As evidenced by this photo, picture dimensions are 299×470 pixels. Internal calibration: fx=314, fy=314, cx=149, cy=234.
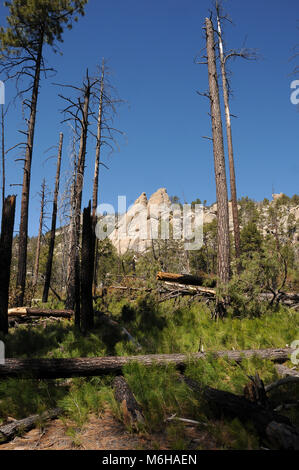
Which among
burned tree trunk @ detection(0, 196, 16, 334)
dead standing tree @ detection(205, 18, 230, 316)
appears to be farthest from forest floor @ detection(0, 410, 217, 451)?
dead standing tree @ detection(205, 18, 230, 316)

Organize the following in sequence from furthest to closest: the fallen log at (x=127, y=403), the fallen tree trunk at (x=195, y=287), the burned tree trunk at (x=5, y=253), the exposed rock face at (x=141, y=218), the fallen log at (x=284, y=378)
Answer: the exposed rock face at (x=141, y=218)
the fallen tree trunk at (x=195, y=287)
the burned tree trunk at (x=5, y=253)
the fallen log at (x=284, y=378)
the fallen log at (x=127, y=403)

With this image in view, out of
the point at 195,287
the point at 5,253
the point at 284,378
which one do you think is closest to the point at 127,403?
the point at 284,378

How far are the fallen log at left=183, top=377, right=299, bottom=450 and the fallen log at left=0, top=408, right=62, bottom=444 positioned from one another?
1832 mm

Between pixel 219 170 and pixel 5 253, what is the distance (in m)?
6.68

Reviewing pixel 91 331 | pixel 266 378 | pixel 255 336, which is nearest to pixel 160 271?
pixel 91 331

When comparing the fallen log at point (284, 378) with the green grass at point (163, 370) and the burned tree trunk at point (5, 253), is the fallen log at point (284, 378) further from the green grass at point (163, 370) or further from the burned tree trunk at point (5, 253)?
the burned tree trunk at point (5, 253)

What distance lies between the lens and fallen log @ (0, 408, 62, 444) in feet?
11.7

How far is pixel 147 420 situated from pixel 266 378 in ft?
6.70

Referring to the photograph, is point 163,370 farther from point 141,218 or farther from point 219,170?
point 141,218

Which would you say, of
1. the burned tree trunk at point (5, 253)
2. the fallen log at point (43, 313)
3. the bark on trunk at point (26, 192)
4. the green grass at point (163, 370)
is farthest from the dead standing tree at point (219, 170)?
the bark on trunk at point (26, 192)

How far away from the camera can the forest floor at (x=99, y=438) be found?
3090 millimetres

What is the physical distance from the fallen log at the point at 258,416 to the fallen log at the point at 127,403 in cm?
74

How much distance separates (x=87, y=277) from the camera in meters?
7.93
